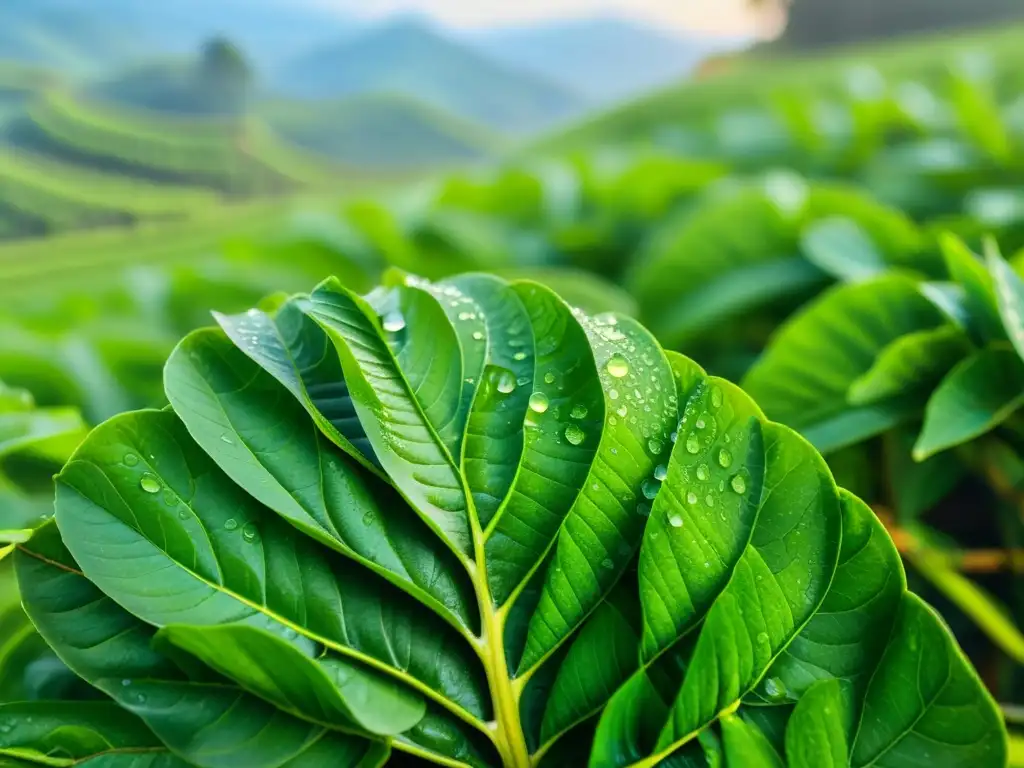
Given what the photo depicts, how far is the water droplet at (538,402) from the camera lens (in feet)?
0.79

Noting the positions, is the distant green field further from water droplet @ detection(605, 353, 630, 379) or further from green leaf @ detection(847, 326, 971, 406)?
water droplet @ detection(605, 353, 630, 379)

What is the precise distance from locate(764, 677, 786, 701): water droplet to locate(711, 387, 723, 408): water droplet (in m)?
0.08

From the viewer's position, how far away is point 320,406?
244 millimetres

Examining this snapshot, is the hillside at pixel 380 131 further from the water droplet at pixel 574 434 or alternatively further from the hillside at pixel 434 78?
the water droplet at pixel 574 434

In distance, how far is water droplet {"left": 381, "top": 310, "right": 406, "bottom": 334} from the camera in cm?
26

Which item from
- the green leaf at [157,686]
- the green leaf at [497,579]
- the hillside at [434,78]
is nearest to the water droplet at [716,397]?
the green leaf at [497,579]

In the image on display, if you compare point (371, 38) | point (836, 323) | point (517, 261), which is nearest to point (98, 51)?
point (371, 38)

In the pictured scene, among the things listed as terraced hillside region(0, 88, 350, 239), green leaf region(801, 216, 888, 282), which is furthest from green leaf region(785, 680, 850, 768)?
terraced hillside region(0, 88, 350, 239)

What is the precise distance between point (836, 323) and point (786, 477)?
21 centimetres

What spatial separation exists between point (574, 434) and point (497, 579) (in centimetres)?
5

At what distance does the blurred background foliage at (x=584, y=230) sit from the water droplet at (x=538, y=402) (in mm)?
116

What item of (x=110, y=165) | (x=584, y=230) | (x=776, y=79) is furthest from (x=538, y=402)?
(x=776, y=79)

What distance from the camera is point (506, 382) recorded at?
25 centimetres

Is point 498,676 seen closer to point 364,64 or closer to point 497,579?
point 497,579
